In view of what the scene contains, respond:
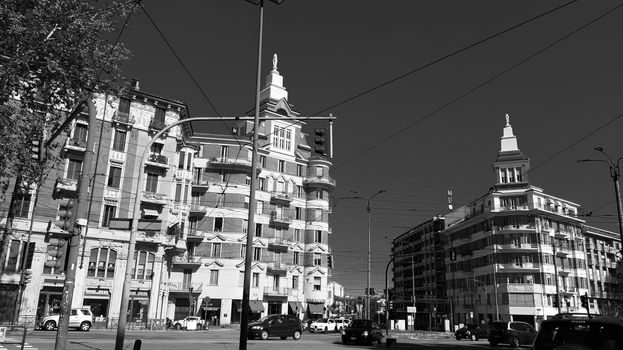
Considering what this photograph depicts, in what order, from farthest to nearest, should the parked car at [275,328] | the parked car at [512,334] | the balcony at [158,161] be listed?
the balcony at [158,161] < the parked car at [275,328] < the parked car at [512,334]

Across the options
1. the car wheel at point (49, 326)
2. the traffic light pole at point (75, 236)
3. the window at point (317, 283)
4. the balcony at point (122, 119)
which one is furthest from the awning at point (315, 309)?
the traffic light pole at point (75, 236)

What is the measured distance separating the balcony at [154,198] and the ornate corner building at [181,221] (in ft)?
0.33

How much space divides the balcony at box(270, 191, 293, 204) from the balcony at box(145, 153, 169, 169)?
16.7 metres

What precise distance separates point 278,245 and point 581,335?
179 ft

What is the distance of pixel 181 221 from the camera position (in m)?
52.4

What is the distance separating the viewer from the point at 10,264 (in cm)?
4016

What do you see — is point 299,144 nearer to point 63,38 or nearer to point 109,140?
→ point 109,140

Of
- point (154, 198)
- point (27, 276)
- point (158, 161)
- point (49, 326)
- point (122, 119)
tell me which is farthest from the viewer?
point (158, 161)

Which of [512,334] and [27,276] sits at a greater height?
[27,276]

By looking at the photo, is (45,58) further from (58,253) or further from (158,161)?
(158,161)

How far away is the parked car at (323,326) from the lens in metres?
50.1

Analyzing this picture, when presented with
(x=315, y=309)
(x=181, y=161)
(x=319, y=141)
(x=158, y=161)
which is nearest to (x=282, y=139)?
(x=181, y=161)

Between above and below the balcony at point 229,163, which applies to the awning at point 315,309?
below

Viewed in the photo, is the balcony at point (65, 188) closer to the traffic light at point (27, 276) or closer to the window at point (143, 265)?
the traffic light at point (27, 276)
